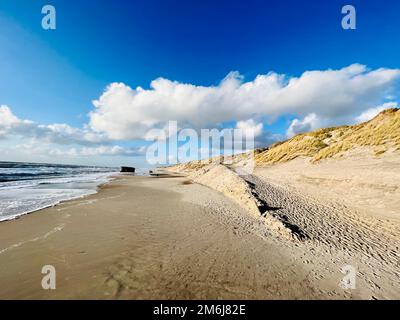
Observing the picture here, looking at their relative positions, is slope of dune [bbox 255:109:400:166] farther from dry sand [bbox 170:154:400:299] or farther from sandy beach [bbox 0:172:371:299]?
sandy beach [bbox 0:172:371:299]

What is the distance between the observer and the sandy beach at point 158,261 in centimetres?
580

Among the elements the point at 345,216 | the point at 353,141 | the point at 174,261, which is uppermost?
the point at 353,141

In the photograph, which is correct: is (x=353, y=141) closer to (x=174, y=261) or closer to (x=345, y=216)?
(x=345, y=216)

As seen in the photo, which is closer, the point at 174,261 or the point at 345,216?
the point at 174,261

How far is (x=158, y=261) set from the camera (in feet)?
24.2

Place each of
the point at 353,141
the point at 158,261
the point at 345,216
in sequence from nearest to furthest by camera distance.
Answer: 1. the point at 158,261
2. the point at 345,216
3. the point at 353,141

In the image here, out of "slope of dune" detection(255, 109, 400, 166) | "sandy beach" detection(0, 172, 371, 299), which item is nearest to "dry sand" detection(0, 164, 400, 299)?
"sandy beach" detection(0, 172, 371, 299)

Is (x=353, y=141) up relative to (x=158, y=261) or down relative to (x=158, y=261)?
up

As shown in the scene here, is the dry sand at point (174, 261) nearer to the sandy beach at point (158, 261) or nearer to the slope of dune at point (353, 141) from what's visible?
the sandy beach at point (158, 261)

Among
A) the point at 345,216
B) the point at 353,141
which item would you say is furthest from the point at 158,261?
the point at 353,141

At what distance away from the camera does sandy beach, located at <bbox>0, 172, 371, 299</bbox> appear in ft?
19.0

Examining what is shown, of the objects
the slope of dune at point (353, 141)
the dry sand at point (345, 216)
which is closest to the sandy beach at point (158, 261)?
the dry sand at point (345, 216)

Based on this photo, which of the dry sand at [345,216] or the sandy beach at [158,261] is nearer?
the sandy beach at [158,261]

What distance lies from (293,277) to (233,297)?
7.36ft
